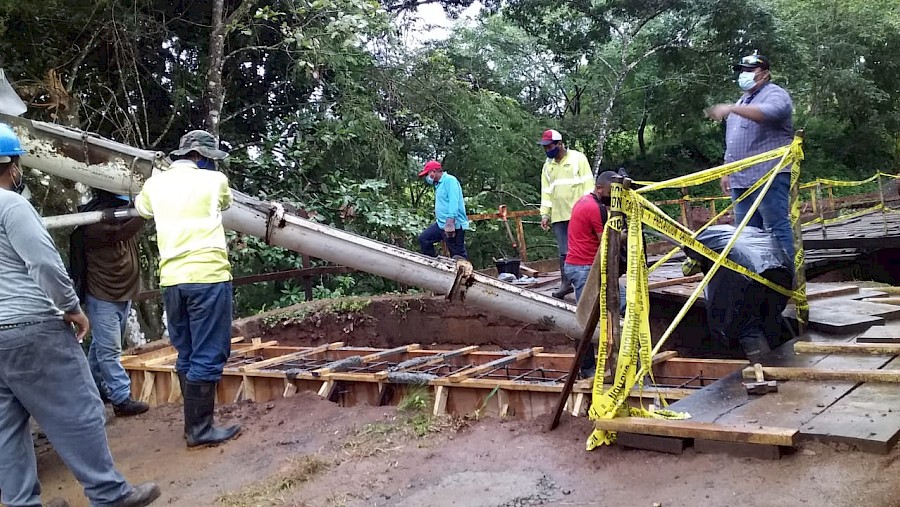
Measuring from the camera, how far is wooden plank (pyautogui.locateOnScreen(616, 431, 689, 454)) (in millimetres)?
2879

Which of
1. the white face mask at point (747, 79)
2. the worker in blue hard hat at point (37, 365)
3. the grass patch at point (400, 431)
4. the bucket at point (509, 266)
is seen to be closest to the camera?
the worker in blue hard hat at point (37, 365)

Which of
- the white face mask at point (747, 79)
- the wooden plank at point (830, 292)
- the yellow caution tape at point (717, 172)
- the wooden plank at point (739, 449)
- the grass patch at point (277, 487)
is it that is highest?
the white face mask at point (747, 79)

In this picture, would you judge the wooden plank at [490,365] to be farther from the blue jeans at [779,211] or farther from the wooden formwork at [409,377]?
the blue jeans at [779,211]

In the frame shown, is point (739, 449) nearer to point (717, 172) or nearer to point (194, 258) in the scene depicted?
point (717, 172)

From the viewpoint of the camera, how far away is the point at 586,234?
5219mm

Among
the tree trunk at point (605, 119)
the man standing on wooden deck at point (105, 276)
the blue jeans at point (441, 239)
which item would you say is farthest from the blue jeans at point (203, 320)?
the tree trunk at point (605, 119)

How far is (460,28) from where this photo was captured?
1630 centimetres

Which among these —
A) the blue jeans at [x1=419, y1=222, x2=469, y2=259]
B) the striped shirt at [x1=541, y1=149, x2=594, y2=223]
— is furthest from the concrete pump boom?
the blue jeans at [x1=419, y1=222, x2=469, y2=259]

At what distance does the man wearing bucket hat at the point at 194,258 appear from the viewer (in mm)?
4094

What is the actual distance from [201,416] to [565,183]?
12.6 feet

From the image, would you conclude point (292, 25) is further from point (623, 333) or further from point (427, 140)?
point (623, 333)

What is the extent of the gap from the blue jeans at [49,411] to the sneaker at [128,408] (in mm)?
2235

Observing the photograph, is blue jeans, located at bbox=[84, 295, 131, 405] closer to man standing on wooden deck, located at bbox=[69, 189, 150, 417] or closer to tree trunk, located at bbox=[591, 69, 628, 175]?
man standing on wooden deck, located at bbox=[69, 189, 150, 417]

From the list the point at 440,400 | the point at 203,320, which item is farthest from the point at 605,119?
the point at 203,320
